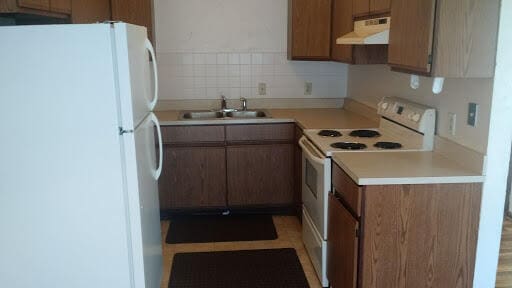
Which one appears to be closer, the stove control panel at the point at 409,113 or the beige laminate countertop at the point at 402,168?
the beige laminate countertop at the point at 402,168

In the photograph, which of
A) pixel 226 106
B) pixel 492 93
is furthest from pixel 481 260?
pixel 226 106

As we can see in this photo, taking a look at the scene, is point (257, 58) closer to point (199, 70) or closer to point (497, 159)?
point (199, 70)

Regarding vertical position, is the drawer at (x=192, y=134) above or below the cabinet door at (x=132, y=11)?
below

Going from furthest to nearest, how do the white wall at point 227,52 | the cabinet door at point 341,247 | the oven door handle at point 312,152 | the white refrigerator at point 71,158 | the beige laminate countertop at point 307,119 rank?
the white wall at point 227,52
the beige laminate countertop at point 307,119
the oven door handle at point 312,152
the cabinet door at point 341,247
the white refrigerator at point 71,158

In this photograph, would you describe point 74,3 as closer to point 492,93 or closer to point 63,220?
point 63,220

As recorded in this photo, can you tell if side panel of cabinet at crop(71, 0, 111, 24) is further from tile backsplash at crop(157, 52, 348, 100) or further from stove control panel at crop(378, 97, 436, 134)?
stove control panel at crop(378, 97, 436, 134)

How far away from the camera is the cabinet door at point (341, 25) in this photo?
3111mm

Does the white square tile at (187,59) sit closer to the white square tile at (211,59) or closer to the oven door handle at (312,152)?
the white square tile at (211,59)

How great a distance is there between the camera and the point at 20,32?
5.67ft

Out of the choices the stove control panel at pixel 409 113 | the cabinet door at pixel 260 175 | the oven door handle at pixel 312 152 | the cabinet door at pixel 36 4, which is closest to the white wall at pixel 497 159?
the stove control panel at pixel 409 113


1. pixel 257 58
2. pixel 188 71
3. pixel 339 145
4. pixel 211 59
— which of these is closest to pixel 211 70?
pixel 211 59

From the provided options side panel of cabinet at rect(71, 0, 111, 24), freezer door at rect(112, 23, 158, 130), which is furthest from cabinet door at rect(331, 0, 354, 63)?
side panel of cabinet at rect(71, 0, 111, 24)

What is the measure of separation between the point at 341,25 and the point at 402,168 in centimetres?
156

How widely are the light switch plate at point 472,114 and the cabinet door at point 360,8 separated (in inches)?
37.7
